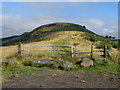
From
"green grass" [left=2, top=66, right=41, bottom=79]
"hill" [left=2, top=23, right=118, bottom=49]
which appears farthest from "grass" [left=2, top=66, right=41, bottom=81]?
"hill" [left=2, top=23, right=118, bottom=49]

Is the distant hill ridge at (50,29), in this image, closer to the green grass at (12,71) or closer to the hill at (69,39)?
the hill at (69,39)

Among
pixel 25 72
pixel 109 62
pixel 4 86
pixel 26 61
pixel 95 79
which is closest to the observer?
pixel 4 86

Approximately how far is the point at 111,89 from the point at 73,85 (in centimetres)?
146

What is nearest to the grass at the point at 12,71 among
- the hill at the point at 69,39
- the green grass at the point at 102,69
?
the green grass at the point at 102,69

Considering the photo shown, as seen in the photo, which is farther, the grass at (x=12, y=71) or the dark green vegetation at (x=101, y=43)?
the dark green vegetation at (x=101, y=43)

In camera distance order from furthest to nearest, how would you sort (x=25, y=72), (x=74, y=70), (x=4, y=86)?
(x=74, y=70) < (x=25, y=72) < (x=4, y=86)

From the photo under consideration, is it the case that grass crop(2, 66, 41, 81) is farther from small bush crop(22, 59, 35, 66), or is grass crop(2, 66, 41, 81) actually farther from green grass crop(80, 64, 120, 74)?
green grass crop(80, 64, 120, 74)

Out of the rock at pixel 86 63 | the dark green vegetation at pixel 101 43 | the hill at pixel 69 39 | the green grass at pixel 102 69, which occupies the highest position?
the hill at pixel 69 39

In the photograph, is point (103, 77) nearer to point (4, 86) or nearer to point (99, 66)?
point (99, 66)

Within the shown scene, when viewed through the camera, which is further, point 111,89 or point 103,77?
point 103,77

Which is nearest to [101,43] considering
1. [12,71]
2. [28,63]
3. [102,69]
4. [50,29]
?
[102,69]

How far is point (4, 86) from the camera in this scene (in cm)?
714

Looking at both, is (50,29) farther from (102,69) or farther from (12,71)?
(12,71)

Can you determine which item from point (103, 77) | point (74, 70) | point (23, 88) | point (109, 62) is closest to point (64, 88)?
point (23, 88)
